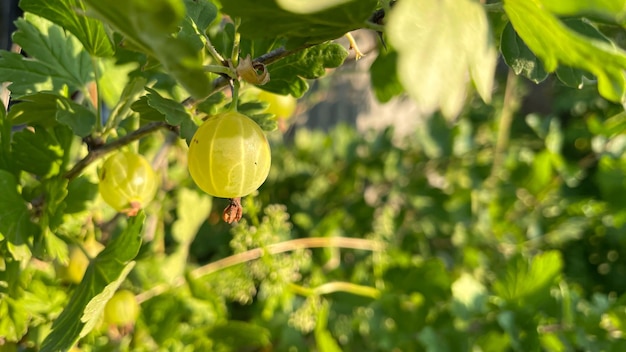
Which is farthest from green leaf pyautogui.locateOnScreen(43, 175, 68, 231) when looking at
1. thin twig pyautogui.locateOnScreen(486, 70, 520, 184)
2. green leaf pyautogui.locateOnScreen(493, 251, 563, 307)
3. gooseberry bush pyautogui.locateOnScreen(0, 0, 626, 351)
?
thin twig pyautogui.locateOnScreen(486, 70, 520, 184)

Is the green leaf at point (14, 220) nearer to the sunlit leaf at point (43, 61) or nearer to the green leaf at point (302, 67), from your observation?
the sunlit leaf at point (43, 61)

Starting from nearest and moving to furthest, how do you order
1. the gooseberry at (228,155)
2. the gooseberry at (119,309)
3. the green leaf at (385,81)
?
the gooseberry at (228,155) < the gooseberry at (119,309) < the green leaf at (385,81)

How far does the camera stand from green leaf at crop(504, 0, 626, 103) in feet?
0.81

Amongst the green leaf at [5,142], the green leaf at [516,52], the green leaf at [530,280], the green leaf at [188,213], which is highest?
the green leaf at [516,52]

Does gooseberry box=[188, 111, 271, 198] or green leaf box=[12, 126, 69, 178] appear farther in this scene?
green leaf box=[12, 126, 69, 178]

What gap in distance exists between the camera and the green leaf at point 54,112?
419mm

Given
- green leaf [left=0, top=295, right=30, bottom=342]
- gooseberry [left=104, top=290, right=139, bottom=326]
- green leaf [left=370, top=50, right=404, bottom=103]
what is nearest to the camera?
green leaf [left=0, top=295, right=30, bottom=342]

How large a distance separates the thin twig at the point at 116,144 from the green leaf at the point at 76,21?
0.25 feet

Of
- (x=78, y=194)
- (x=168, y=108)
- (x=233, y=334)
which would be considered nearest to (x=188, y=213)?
(x=233, y=334)

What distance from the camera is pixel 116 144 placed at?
442 millimetres

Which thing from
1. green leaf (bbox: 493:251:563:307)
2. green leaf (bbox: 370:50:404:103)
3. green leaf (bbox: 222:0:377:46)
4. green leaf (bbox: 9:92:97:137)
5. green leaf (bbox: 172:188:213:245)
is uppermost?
green leaf (bbox: 222:0:377:46)

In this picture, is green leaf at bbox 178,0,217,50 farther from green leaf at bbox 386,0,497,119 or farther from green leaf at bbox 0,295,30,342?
green leaf at bbox 0,295,30,342

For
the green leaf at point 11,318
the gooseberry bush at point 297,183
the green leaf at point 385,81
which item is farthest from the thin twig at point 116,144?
the green leaf at point 385,81

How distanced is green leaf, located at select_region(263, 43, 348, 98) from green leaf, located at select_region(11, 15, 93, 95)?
0.67 ft
